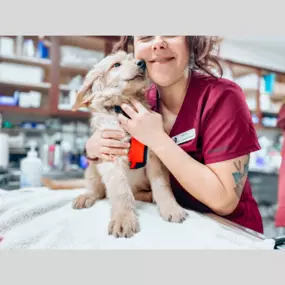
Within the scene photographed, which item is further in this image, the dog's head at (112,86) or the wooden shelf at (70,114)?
the wooden shelf at (70,114)

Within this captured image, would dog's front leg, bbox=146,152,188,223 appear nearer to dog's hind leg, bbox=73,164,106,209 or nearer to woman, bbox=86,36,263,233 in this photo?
woman, bbox=86,36,263,233

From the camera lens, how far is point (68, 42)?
0.75 m

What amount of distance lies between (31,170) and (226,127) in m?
0.55

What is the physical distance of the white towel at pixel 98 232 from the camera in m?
0.51

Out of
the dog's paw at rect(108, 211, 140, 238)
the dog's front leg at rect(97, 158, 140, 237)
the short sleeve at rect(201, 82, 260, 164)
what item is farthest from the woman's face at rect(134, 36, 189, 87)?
the dog's paw at rect(108, 211, 140, 238)

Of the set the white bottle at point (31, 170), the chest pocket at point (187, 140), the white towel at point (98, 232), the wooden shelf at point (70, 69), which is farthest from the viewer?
the wooden shelf at point (70, 69)

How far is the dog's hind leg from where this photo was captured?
2.16 ft

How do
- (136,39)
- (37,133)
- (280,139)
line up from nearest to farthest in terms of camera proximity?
(136,39) → (280,139) → (37,133)

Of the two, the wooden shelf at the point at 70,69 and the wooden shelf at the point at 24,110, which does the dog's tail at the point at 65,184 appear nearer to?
the wooden shelf at the point at 24,110

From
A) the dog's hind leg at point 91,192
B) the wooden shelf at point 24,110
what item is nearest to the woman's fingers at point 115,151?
the dog's hind leg at point 91,192

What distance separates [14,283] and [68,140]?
18.1 inches

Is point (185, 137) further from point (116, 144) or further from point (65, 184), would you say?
point (65, 184)

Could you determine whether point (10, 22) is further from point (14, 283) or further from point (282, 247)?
point (282, 247)

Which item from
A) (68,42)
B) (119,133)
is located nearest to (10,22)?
(68,42)
